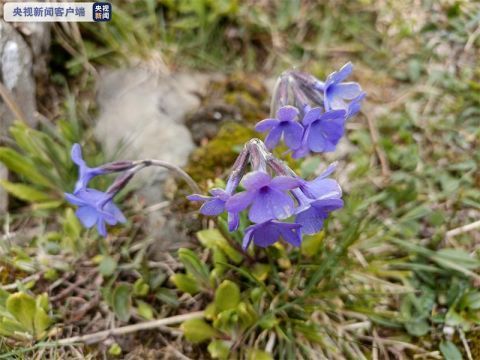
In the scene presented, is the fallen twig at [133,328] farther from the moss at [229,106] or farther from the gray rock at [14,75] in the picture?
the moss at [229,106]

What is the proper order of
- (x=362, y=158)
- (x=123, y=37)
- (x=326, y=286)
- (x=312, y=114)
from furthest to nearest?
(x=123, y=37) < (x=362, y=158) < (x=326, y=286) < (x=312, y=114)

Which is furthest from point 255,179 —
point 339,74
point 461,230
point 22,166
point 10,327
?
point 22,166

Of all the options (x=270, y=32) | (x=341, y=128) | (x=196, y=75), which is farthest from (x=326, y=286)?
(x=270, y=32)

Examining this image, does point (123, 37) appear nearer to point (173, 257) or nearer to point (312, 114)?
point (173, 257)

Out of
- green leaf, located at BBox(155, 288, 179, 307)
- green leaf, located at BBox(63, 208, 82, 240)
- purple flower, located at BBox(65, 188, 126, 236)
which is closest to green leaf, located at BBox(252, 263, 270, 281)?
green leaf, located at BBox(155, 288, 179, 307)

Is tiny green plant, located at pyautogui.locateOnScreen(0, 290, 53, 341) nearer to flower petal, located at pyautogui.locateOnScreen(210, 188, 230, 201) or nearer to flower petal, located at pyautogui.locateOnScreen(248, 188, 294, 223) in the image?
flower petal, located at pyautogui.locateOnScreen(210, 188, 230, 201)

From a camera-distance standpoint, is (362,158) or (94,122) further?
(94,122)

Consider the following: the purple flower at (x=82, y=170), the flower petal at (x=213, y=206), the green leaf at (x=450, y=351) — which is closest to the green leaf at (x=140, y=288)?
the purple flower at (x=82, y=170)
